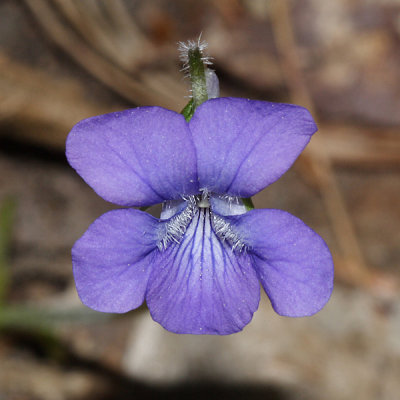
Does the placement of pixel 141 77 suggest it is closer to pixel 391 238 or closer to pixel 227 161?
pixel 391 238

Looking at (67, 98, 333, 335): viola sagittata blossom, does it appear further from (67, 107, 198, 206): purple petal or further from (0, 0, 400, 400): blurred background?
(0, 0, 400, 400): blurred background

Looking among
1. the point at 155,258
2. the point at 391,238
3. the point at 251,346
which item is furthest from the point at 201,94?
the point at 391,238

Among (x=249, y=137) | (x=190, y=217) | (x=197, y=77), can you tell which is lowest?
(x=190, y=217)

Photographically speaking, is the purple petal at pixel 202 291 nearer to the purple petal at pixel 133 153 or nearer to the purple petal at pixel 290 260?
the purple petal at pixel 290 260

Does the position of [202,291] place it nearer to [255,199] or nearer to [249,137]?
[249,137]

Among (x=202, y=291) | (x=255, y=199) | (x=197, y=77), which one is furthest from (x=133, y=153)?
(x=255, y=199)

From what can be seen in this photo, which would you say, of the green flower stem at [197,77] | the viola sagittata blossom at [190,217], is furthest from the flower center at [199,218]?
the green flower stem at [197,77]

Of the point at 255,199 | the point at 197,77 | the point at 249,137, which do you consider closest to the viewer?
the point at 249,137
